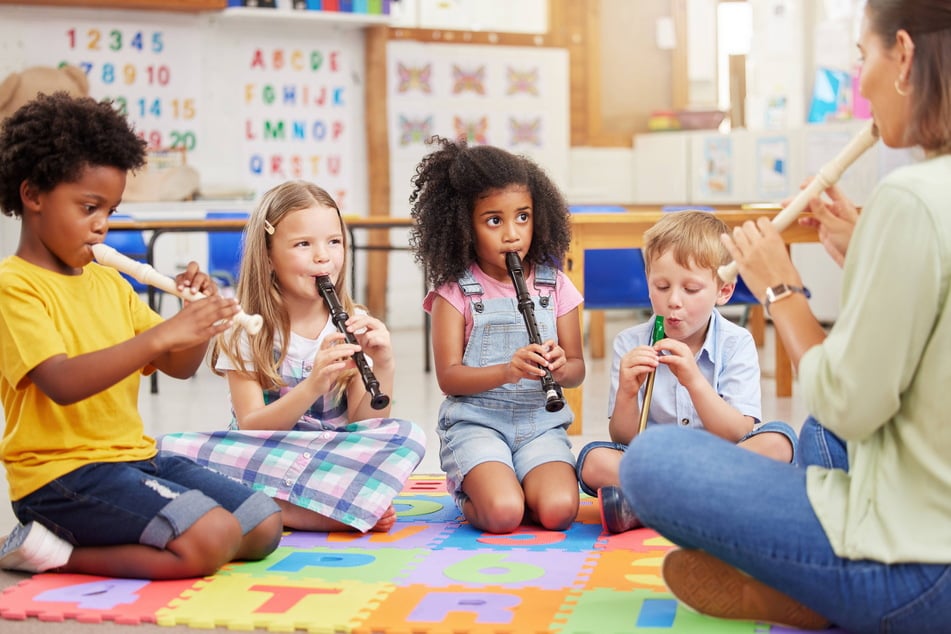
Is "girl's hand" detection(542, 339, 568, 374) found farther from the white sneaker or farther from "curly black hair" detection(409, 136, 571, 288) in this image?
the white sneaker

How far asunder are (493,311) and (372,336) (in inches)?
11.3

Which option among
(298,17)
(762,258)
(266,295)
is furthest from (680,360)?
(298,17)

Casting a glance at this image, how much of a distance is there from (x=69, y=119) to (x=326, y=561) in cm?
78

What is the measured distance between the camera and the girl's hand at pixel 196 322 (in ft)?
5.45

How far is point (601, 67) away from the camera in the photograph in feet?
21.2

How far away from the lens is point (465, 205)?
2291mm

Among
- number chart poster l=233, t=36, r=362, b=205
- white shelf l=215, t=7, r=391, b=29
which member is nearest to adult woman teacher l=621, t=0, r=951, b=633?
white shelf l=215, t=7, r=391, b=29

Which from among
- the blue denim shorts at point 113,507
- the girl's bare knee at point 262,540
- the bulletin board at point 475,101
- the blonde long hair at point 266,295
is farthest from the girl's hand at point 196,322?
the bulletin board at point 475,101

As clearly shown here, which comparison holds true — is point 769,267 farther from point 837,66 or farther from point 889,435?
point 837,66

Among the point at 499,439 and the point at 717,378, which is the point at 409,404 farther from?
the point at 717,378

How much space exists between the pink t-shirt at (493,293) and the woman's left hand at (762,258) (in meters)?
0.77

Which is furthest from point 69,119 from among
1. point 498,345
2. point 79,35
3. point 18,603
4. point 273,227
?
point 79,35

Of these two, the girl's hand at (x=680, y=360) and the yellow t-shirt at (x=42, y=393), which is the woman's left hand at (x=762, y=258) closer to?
the girl's hand at (x=680, y=360)

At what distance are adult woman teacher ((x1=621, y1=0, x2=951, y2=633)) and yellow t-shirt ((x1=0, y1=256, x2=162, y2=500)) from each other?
2.74 feet
